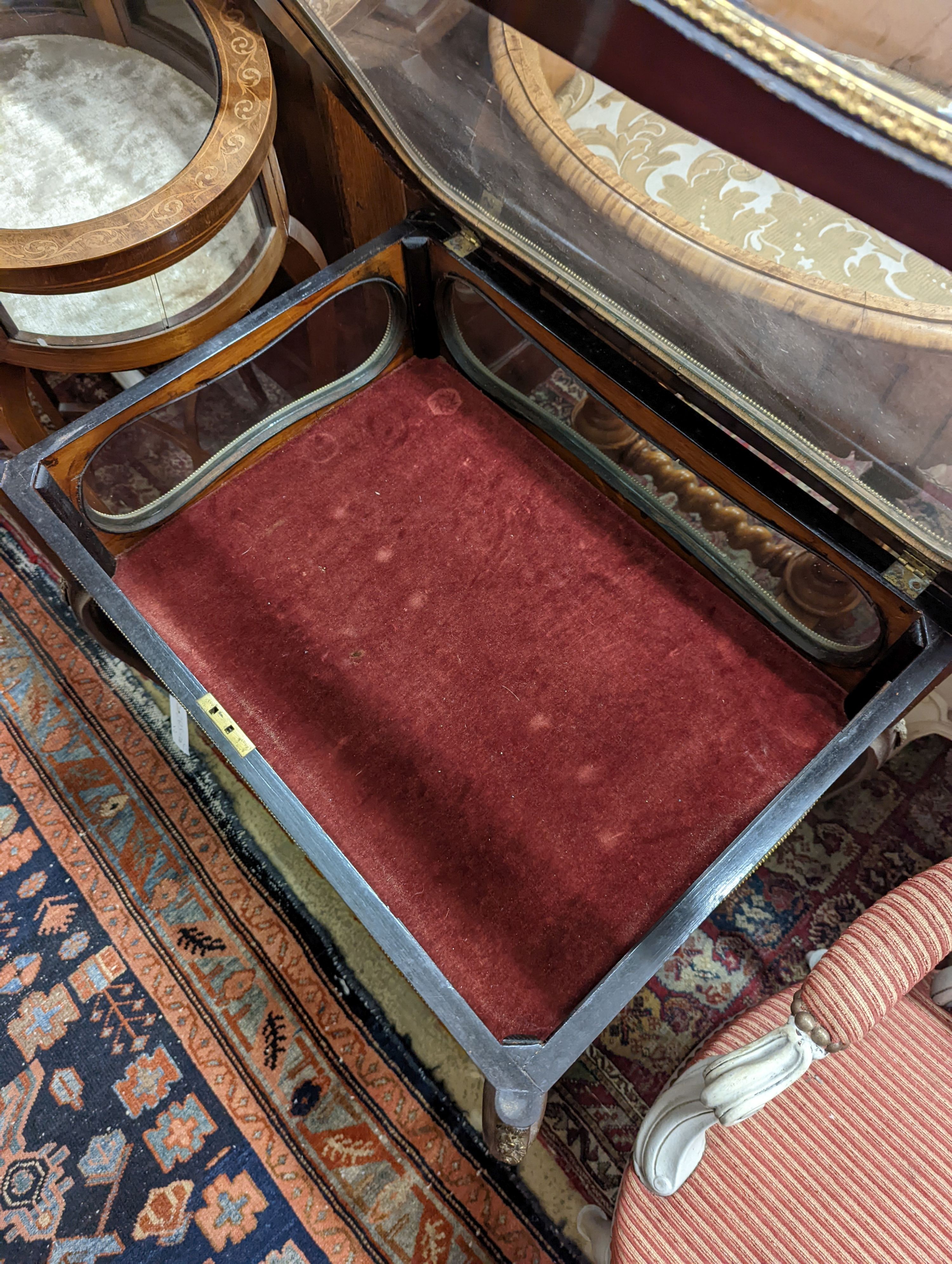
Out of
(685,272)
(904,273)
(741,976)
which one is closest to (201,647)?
(685,272)

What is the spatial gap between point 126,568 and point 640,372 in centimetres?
57

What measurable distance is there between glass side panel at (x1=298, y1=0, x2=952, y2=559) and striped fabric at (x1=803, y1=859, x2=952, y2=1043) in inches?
11.2

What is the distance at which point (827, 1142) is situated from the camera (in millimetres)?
714

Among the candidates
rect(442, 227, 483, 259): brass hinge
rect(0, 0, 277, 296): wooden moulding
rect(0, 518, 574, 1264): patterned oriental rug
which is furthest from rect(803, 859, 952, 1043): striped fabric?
rect(0, 0, 277, 296): wooden moulding

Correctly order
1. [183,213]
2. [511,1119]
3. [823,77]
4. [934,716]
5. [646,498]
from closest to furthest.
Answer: [823,77]
[511,1119]
[183,213]
[646,498]
[934,716]

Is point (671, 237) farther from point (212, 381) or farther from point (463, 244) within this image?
point (212, 381)

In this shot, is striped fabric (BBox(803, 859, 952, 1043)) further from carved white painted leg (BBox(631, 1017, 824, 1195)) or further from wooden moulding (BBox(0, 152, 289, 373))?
wooden moulding (BBox(0, 152, 289, 373))

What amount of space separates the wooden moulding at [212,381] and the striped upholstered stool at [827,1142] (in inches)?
30.0

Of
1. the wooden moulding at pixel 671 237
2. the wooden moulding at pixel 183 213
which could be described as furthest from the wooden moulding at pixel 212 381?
the wooden moulding at pixel 671 237

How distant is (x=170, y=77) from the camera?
1.00 metres

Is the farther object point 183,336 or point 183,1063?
point 183,1063

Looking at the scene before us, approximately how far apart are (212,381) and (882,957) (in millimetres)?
812

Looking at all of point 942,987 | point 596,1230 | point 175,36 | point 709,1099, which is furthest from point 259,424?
point 596,1230

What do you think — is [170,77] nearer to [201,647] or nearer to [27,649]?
[201,647]
